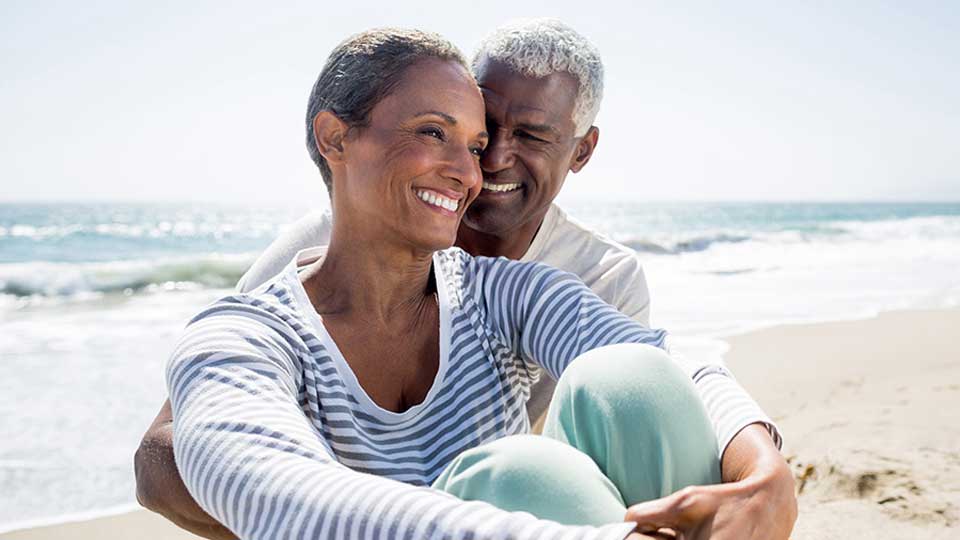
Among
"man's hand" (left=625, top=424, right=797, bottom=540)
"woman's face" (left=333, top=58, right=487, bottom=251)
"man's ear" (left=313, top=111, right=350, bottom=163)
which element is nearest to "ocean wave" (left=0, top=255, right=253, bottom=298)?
"man's ear" (left=313, top=111, right=350, bottom=163)

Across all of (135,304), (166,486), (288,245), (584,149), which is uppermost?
(584,149)

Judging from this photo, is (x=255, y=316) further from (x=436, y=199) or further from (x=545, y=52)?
(x=545, y=52)

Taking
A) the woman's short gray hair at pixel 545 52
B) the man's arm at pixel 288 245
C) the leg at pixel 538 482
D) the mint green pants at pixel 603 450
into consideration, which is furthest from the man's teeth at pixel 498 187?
the leg at pixel 538 482

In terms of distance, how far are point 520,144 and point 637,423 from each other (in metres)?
1.56

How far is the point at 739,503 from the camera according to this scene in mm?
1333

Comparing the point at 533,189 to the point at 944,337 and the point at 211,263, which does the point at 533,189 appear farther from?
the point at 211,263

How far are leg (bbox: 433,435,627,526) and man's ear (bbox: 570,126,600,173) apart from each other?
189cm

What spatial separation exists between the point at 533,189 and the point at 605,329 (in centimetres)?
114

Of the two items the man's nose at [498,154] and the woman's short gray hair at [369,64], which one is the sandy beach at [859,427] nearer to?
the man's nose at [498,154]

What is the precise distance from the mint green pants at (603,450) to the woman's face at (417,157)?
20.9 inches

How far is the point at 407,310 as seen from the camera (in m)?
2.00

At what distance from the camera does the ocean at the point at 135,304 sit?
4.53m

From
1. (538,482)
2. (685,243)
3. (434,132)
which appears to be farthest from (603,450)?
(685,243)

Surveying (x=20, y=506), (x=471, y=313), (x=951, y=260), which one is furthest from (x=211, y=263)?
(x=471, y=313)
